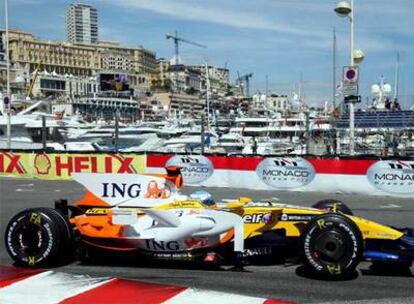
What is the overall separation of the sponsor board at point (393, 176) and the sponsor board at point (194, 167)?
4.93 metres

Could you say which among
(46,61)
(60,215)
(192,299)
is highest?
(46,61)

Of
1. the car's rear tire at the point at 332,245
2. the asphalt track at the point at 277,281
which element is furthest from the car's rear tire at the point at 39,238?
the car's rear tire at the point at 332,245

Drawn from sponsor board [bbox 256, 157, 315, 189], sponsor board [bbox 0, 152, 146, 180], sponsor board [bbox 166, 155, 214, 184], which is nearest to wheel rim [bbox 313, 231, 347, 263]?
sponsor board [bbox 256, 157, 315, 189]

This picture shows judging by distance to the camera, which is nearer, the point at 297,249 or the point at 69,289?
the point at 69,289

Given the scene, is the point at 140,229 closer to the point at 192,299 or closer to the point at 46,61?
the point at 192,299

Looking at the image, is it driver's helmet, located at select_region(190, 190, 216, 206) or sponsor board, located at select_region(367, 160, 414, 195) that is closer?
driver's helmet, located at select_region(190, 190, 216, 206)

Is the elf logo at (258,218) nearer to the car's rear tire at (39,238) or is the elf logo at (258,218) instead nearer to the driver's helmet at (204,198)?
the driver's helmet at (204,198)

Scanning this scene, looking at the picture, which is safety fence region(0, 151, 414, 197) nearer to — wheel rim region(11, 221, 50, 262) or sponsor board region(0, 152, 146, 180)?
sponsor board region(0, 152, 146, 180)

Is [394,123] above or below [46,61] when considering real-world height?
below

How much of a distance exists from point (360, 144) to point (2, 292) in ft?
53.5

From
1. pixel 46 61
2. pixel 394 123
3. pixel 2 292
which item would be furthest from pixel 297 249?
pixel 46 61

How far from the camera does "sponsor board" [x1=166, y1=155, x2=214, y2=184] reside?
1805cm

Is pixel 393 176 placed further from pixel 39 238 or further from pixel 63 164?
pixel 39 238

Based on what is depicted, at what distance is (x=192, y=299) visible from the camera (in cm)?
511
